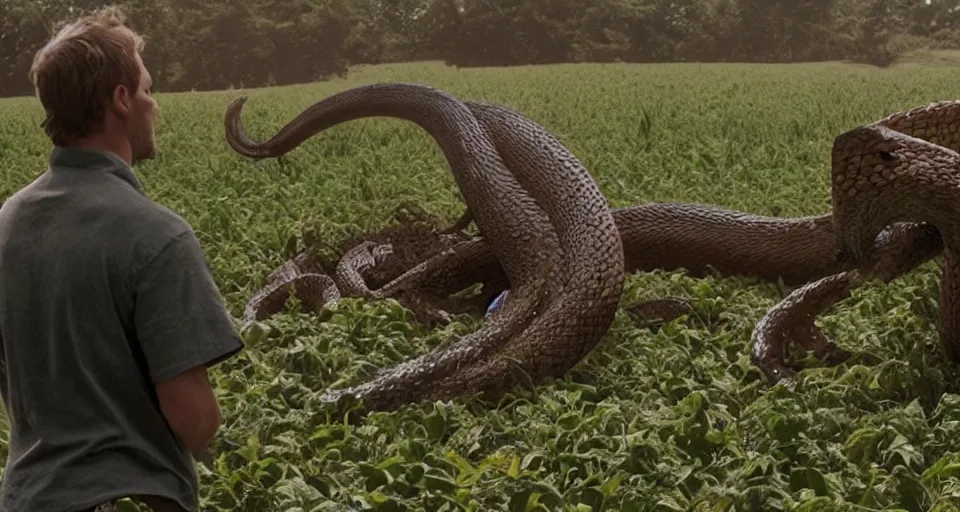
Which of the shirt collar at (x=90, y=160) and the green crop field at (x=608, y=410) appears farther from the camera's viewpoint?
the green crop field at (x=608, y=410)

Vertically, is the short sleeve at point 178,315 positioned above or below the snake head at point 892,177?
above

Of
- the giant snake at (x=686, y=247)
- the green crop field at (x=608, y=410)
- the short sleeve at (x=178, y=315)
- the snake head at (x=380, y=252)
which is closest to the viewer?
the short sleeve at (x=178, y=315)

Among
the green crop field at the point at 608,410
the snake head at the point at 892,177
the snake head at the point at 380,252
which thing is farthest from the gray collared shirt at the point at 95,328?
the snake head at the point at 380,252

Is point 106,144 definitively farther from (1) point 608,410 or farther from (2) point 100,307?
(1) point 608,410

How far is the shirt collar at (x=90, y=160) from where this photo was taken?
1.75 meters

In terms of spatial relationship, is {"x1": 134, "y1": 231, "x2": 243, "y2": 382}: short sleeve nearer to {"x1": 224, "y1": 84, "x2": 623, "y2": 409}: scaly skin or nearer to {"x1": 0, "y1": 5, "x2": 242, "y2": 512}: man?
{"x1": 0, "y1": 5, "x2": 242, "y2": 512}: man

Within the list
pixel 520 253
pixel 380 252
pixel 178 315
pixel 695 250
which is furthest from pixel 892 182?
pixel 380 252

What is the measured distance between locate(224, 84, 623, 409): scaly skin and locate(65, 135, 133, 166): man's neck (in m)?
1.95

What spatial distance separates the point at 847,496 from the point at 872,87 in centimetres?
1455

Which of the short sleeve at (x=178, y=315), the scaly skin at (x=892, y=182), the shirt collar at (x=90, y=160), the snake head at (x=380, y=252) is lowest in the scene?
the snake head at (x=380, y=252)

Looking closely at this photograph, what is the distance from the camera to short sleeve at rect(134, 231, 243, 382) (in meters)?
1.68

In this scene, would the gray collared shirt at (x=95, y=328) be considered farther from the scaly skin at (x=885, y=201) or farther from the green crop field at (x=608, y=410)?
the scaly skin at (x=885, y=201)

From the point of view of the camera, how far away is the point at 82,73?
1.70 meters

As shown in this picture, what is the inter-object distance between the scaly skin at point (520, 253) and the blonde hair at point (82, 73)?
2.01 m
